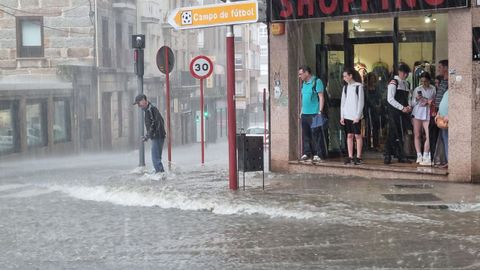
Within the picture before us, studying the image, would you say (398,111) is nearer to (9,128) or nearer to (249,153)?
(249,153)

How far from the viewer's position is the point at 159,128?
1460 cm

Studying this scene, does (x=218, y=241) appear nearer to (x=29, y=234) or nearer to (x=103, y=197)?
(x=29, y=234)

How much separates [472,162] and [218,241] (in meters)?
5.16

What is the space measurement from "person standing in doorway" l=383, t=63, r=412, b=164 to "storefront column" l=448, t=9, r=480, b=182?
1.12 meters

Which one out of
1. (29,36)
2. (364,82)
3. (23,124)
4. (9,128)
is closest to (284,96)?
(364,82)

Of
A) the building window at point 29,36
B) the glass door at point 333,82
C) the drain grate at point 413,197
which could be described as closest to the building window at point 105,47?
the building window at point 29,36

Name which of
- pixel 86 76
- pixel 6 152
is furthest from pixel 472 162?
pixel 86 76

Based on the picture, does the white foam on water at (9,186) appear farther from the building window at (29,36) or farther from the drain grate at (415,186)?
the building window at (29,36)

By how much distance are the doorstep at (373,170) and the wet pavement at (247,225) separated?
30 centimetres

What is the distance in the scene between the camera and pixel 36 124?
3200 cm

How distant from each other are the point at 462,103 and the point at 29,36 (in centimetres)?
3089

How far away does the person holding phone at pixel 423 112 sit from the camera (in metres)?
12.8

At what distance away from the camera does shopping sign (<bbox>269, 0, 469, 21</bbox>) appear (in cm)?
1178

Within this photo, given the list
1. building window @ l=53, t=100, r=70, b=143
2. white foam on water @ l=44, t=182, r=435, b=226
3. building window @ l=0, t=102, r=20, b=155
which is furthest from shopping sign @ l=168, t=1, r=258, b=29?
building window @ l=53, t=100, r=70, b=143
